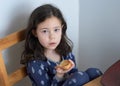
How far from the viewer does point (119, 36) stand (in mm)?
1331

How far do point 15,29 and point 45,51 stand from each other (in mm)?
174

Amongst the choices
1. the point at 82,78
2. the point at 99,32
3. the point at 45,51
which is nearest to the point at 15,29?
the point at 45,51

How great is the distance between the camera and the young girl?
3.32 ft

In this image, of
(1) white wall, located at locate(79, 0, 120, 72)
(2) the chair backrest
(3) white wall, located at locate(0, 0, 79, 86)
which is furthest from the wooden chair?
(1) white wall, located at locate(79, 0, 120, 72)

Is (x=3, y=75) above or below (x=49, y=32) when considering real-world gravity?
below

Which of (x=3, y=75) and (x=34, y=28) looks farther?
(x=34, y=28)

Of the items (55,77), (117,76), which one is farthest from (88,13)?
(117,76)

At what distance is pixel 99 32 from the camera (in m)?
1.42

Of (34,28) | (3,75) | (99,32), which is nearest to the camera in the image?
(3,75)

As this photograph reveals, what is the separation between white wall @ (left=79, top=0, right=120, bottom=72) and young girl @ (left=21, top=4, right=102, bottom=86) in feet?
1.08

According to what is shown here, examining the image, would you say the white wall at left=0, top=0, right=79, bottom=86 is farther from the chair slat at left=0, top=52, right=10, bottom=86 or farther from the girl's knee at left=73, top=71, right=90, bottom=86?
the girl's knee at left=73, top=71, right=90, bottom=86

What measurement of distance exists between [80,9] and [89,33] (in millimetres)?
156

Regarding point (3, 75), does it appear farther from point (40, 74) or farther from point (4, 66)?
point (40, 74)

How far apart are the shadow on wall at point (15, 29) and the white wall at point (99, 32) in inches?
16.8
